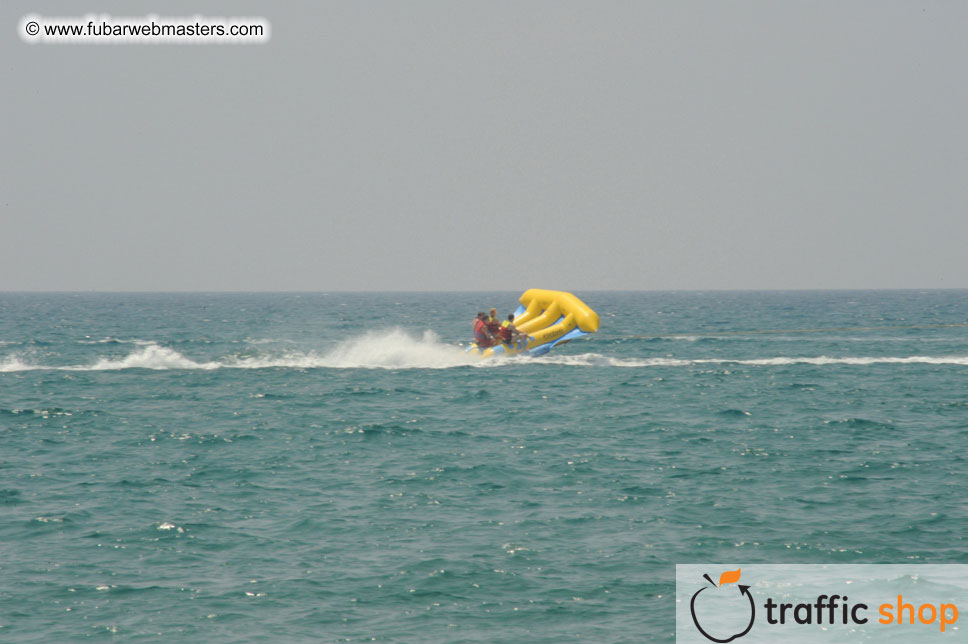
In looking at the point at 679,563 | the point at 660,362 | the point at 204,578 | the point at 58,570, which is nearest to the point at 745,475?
the point at 679,563

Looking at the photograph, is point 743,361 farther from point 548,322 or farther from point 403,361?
point 403,361

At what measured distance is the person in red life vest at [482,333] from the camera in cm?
2767

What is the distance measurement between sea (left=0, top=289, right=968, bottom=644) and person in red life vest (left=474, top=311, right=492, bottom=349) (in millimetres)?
1760

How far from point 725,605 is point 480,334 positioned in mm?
19222

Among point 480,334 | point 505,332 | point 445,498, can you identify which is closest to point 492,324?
point 505,332

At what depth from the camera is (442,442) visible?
17234 millimetres

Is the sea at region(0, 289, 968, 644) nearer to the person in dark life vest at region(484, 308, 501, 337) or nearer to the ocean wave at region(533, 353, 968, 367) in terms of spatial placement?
the person in dark life vest at region(484, 308, 501, 337)

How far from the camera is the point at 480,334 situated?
28.2 meters

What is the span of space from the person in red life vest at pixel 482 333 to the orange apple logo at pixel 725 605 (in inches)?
700

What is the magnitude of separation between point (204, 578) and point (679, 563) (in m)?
5.06

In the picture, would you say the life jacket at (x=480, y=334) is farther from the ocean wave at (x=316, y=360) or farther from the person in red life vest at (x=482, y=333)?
the ocean wave at (x=316, y=360)

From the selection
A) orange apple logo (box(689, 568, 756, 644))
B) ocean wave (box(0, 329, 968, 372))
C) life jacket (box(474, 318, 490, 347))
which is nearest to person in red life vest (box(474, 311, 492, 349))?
life jacket (box(474, 318, 490, 347))

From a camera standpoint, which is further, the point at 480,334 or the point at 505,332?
the point at 480,334

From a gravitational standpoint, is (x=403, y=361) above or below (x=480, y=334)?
below
